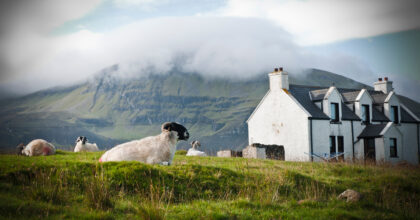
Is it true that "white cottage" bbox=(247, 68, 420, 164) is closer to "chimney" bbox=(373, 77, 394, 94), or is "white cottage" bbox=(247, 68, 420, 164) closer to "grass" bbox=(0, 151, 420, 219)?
"chimney" bbox=(373, 77, 394, 94)

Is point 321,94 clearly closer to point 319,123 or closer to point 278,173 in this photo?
point 319,123

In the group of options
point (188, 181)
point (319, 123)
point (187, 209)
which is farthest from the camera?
point (319, 123)

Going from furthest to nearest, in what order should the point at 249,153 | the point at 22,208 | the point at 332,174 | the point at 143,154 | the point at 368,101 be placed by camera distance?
1. the point at 368,101
2. the point at 249,153
3. the point at 332,174
4. the point at 143,154
5. the point at 22,208

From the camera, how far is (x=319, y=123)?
1609 inches

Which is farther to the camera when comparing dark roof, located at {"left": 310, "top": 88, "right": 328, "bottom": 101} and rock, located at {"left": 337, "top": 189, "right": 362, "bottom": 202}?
dark roof, located at {"left": 310, "top": 88, "right": 328, "bottom": 101}

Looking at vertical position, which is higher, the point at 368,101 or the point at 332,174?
the point at 368,101

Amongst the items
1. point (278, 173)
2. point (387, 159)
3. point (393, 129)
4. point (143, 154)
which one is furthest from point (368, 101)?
point (143, 154)

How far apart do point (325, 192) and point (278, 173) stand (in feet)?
7.46

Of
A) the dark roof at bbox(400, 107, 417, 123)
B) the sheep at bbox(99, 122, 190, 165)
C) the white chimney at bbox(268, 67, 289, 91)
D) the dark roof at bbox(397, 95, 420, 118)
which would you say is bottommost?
the sheep at bbox(99, 122, 190, 165)

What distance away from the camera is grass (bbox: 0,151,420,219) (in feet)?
32.5

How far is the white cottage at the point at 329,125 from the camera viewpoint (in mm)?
40625

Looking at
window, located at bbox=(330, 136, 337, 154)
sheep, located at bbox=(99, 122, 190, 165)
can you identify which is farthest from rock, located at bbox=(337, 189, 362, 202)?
window, located at bbox=(330, 136, 337, 154)

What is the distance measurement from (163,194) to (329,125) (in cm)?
3362

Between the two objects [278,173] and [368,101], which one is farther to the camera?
[368,101]
